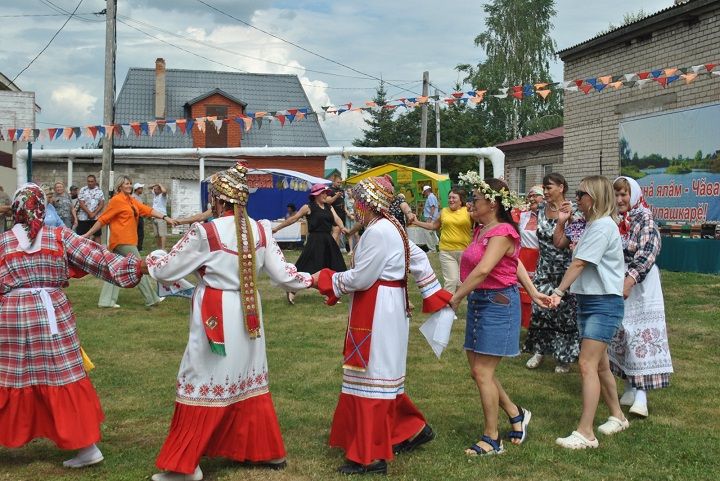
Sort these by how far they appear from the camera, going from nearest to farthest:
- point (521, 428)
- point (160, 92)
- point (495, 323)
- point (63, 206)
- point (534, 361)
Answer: point (495, 323) < point (521, 428) < point (534, 361) < point (63, 206) < point (160, 92)

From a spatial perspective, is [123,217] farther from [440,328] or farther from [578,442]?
[578,442]

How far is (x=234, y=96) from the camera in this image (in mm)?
41688

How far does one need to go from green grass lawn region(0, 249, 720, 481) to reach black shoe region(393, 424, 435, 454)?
6cm

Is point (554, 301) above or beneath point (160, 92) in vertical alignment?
beneath

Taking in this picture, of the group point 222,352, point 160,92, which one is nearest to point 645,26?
point 222,352

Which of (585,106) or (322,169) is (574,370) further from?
(322,169)

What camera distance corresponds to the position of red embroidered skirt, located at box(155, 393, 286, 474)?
439 cm

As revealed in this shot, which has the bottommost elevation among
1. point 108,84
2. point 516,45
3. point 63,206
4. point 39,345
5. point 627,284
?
point 39,345

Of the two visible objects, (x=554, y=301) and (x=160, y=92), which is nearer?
(x=554, y=301)

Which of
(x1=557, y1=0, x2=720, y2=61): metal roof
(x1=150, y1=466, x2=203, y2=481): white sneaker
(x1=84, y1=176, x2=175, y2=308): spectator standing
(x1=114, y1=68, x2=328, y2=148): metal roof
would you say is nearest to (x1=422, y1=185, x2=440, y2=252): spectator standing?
(x1=557, y1=0, x2=720, y2=61): metal roof

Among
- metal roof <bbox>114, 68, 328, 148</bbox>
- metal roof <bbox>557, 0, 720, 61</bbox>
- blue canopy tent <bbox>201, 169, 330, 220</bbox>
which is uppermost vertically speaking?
metal roof <bbox>114, 68, 328, 148</bbox>

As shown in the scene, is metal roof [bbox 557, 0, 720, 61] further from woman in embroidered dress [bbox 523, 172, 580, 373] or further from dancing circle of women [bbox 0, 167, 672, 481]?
dancing circle of women [bbox 0, 167, 672, 481]

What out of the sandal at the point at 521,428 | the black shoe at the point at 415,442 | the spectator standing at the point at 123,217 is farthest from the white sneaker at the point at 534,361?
the spectator standing at the point at 123,217

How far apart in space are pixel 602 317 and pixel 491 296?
0.81m
